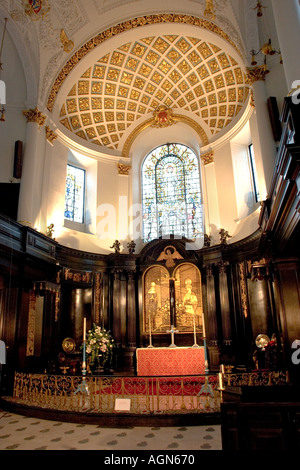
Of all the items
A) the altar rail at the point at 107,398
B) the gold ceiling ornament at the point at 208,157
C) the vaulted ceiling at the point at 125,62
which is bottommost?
the altar rail at the point at 107,398

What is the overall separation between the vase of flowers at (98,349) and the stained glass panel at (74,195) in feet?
16.9

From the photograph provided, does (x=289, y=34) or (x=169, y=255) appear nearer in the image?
(x=289, y=34)

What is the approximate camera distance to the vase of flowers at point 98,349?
448 inches

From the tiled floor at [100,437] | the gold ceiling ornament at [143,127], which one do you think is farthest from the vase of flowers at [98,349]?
the gold ceiling ornament at [143,127]

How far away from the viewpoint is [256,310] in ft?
38.2

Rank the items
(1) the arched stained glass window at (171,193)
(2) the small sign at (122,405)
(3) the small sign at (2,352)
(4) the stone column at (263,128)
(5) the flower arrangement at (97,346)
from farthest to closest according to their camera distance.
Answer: (1) the arched stained glass window at (171,193), (5) the flower arrangement at (97,346), (4) the stone column at (263,128), (3) the small sign at (2,352), (2) the small sign at (122,405)

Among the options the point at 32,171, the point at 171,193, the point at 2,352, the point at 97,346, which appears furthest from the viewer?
the point at 171,193

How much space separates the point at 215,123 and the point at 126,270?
760 cm

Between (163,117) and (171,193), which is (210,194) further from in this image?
(163,117)

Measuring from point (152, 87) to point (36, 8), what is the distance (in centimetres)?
565

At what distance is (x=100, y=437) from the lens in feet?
19.2

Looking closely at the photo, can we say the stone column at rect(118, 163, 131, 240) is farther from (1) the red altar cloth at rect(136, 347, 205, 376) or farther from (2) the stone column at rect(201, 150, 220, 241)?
(1) the red altar cloth at rect(136, 347, 205, 376)

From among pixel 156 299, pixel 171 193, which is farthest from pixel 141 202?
pixel 156 299

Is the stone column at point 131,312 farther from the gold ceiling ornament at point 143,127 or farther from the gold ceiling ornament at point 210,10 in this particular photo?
the gold ceiling ornament at point 210,10
